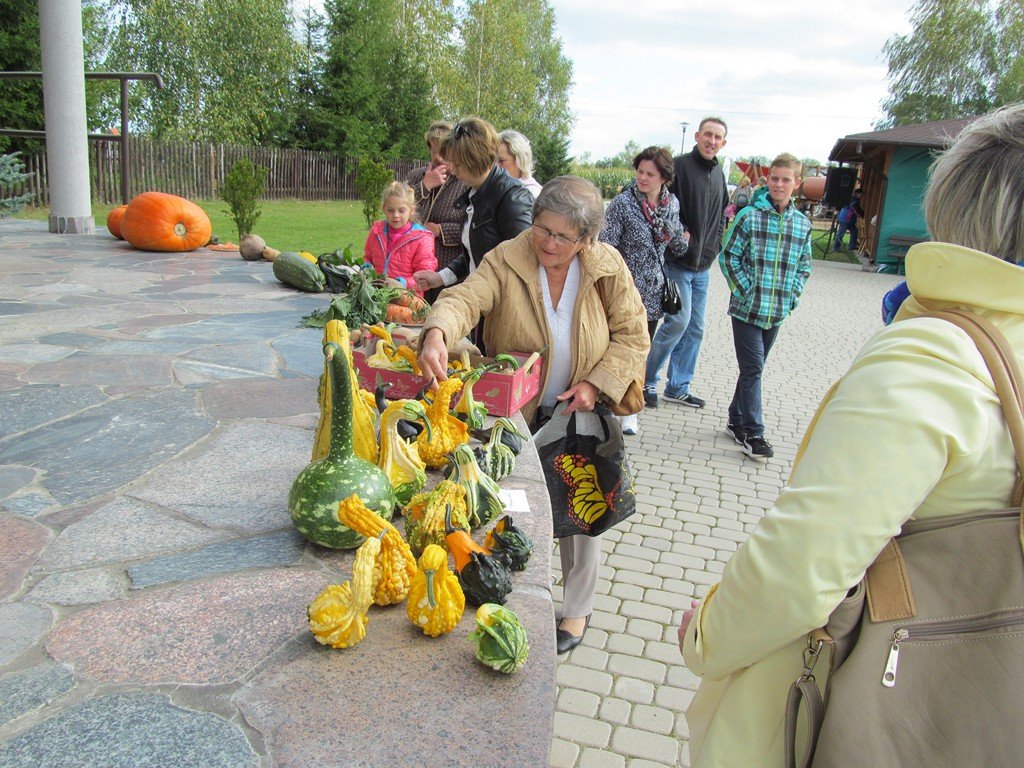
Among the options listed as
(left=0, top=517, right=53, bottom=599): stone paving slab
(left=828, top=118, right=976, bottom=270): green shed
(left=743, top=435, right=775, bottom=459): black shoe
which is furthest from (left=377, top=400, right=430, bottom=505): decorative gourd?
(left=828, top=118, right=976, bottom=270): green shed

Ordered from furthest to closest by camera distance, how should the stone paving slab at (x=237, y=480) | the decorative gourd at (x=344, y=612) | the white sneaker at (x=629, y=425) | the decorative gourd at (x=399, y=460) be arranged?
1. the white sneaker at (x=629, y=425)
2. the stone paving slab at (x=237, y=480)
3. the decorative gourd at (x=399, y=460)
4. the decorative gourd at (x=344, y=612)

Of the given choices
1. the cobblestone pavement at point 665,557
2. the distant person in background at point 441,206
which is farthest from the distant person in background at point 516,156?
the cobblestone pavement at point 665,557

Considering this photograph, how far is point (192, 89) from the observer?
102ft

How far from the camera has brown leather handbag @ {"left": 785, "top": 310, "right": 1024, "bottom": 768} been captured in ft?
3.88

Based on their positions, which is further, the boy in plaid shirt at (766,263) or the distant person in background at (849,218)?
the distant person in background at (849,218)

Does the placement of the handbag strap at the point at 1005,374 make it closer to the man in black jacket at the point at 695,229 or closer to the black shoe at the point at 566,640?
the black shoe at the point at 566,640

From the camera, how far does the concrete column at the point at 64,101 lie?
996 centimetres

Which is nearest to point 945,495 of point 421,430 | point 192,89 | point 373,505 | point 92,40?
point 373,505

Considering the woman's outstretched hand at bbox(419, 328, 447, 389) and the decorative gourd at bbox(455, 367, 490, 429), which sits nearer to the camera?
the woman's outstretched hand at bbox(419, 328, 447, 389)

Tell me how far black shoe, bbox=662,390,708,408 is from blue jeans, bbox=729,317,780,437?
1157 millimetres

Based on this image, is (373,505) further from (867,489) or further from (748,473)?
(748,473)

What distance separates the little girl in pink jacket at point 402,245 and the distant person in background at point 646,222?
155 cm

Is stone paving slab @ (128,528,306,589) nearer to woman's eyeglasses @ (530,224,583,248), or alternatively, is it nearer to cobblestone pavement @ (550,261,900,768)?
cobblestone pavement @ (550,261,900,768)

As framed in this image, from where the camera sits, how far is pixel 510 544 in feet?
7.31
